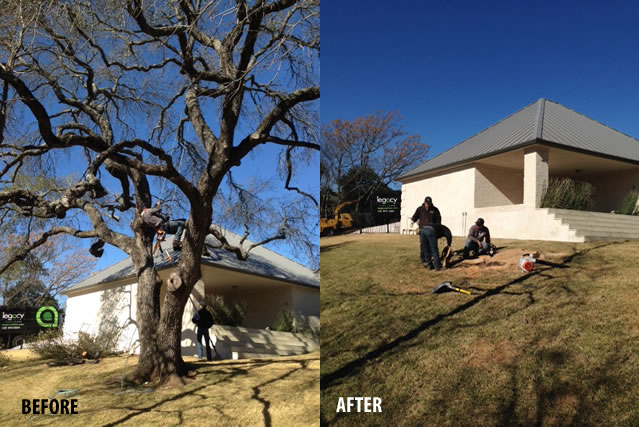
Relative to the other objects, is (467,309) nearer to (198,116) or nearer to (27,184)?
(198,116)

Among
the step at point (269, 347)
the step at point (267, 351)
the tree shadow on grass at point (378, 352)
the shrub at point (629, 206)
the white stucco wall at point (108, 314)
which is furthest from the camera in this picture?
the white stucco wall at point (108, 314)

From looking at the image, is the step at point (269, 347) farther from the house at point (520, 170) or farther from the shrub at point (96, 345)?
the house at point (520, 170)

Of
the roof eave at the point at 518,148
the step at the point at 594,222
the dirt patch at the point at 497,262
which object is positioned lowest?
the dirt patch at the point at 497,262

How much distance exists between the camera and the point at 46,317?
19844 mm

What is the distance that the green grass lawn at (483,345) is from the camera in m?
2.90

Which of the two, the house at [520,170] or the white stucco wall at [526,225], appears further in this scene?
the house at [520,170]

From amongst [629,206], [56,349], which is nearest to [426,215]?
[629,206]

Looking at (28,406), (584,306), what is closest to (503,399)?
(584,306)

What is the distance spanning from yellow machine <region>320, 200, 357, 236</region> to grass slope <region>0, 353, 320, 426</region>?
2495mm

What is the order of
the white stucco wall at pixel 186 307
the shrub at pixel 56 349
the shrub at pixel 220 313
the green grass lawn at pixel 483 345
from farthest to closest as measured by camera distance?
1. the white stucco wall at pixel 186 307
2. the shrub at pixel 220 313
3. the shrub at pixel 56 349
4. the green grass lawn at pixel 483 345

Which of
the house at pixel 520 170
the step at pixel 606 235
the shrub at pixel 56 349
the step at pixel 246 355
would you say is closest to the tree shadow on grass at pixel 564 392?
the step at pixel 606 235

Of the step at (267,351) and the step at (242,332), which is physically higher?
the step at (242,332)

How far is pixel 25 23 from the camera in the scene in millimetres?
7438

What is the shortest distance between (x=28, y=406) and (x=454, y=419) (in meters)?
7.78
